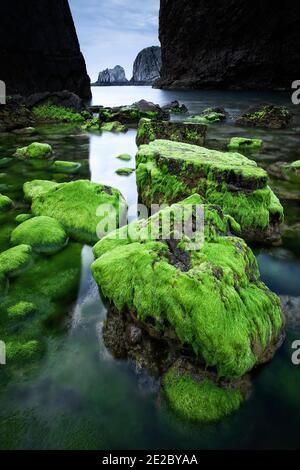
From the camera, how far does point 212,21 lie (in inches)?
2879

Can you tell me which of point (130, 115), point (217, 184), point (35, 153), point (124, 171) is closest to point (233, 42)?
point (130, 115)

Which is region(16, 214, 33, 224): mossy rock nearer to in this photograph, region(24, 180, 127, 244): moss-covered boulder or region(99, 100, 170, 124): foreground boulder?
region(24, 180, 127, 244): moss-covered boulder

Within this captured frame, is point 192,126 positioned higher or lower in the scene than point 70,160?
higher

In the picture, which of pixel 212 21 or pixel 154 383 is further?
pixel 212 21

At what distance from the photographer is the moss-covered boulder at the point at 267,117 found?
24609 mm

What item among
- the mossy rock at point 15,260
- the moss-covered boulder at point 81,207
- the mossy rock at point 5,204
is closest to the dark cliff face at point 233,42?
the moss-covered boulder at point 81,207

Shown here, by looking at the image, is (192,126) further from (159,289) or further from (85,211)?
(159,289)

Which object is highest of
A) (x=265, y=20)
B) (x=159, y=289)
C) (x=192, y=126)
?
(x=265, y=20)

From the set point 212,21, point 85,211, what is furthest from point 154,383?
point 212,21

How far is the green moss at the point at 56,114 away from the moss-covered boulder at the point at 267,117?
13.9 metres

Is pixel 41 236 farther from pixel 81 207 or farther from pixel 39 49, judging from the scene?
pixel 39 49

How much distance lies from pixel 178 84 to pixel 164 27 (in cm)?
1427

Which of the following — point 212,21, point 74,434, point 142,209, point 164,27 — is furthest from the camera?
point 164,27

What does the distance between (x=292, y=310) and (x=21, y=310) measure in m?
4.53
